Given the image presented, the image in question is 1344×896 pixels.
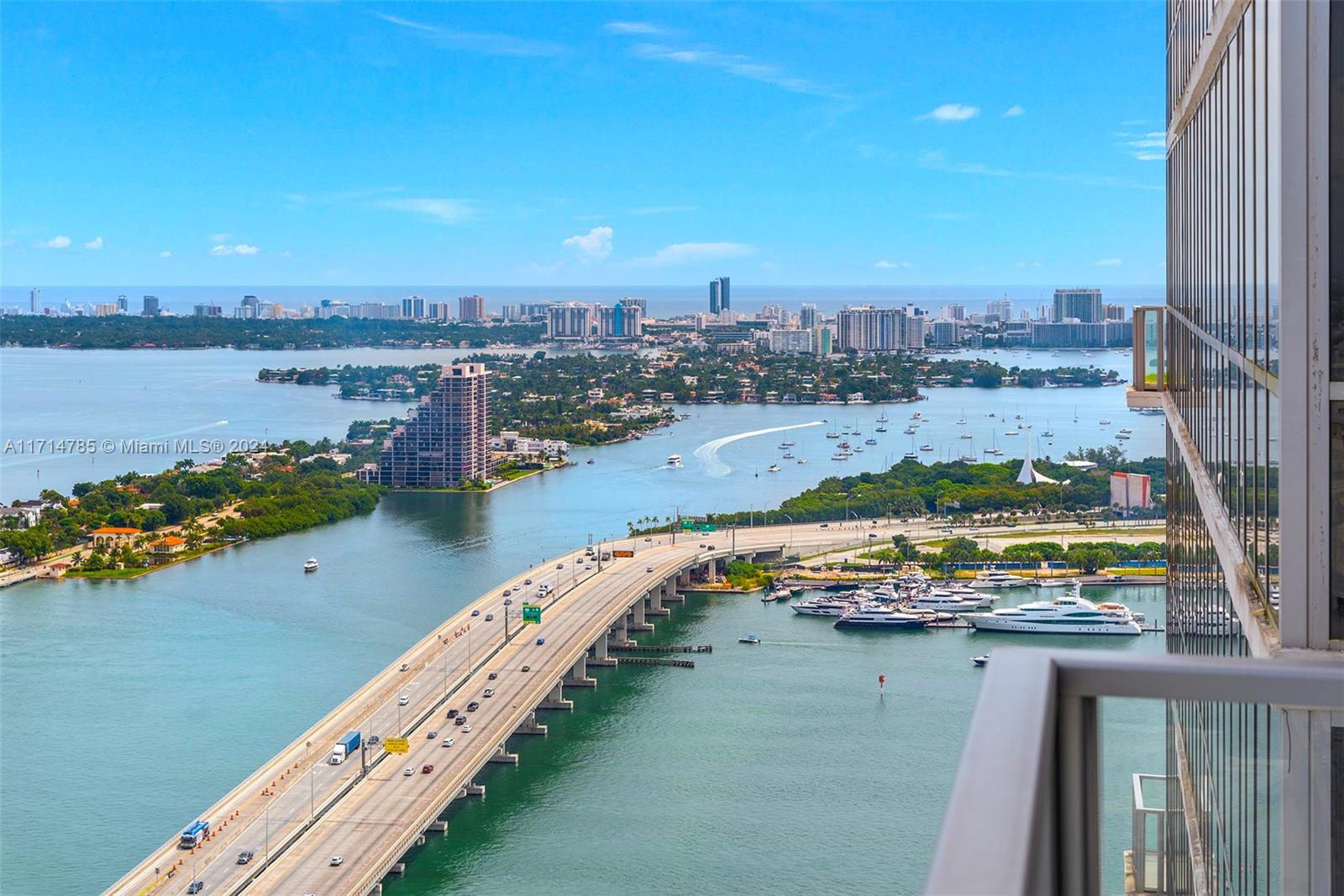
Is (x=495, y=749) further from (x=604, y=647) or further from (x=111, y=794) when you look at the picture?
(x=604, y=647)

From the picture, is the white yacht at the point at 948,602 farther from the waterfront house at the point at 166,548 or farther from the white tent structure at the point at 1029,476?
the waterfront house at the point at 166,548

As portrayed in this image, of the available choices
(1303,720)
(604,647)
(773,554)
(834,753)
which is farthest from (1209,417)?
(773,554)

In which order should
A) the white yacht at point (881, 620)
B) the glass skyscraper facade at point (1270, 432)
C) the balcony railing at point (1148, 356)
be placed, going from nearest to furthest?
1. the glass skyscraper facade at point (1270, 432)
2. the balcony railing at point (1148, 356)
3. the white yacht at point (881, 620)

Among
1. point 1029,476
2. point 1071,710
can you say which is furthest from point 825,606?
point 1071,710

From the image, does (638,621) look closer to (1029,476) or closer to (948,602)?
(948,602)

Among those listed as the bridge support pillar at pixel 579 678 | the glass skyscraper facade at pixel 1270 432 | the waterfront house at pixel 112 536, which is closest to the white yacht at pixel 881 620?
the bridge support pillar at pixel 579 678
